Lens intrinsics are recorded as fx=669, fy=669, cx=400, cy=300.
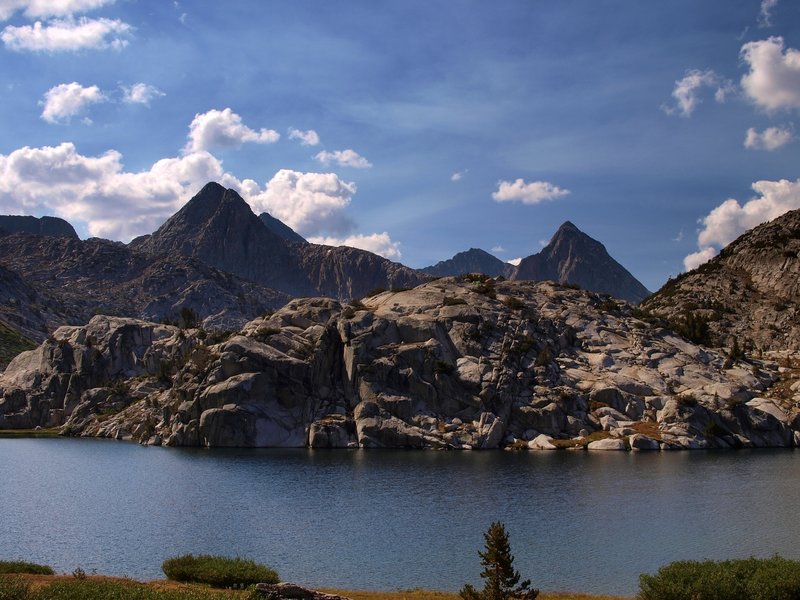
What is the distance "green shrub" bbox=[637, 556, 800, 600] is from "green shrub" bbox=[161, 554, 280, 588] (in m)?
21.4

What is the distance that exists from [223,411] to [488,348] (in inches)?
2395

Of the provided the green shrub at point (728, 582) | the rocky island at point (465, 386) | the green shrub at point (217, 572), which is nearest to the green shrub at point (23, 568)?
the green shrub at point (217, 572)

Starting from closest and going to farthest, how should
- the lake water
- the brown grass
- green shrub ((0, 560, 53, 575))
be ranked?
the brown grass < green shrub ((0, 560, 53, 575)) < the lake water

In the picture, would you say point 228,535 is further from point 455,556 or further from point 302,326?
point 302,326

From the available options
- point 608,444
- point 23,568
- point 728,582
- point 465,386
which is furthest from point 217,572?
point 465,386

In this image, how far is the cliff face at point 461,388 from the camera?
13650 cm

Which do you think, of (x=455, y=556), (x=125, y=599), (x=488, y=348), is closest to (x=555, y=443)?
(x=488, y=348)

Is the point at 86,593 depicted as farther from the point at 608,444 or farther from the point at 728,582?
the point at 608,444

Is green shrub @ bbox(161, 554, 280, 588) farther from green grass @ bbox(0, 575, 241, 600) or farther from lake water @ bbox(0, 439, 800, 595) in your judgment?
green grass @ bbox(0, 575, 241, 600)

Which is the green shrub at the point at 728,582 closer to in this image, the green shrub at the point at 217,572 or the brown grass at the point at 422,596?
the brown grass at the point at 422,596

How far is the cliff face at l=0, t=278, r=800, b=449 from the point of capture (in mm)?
136500

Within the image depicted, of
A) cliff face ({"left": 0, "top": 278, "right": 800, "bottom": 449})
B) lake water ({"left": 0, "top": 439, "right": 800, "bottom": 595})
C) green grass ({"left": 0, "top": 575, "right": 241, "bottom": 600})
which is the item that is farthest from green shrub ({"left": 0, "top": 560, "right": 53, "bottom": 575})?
cliff face ({"left": 0, "top": 278, "right": 800, "bottom": 449})

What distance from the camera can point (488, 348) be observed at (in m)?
156

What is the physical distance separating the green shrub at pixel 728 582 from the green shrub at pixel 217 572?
70.1ft
